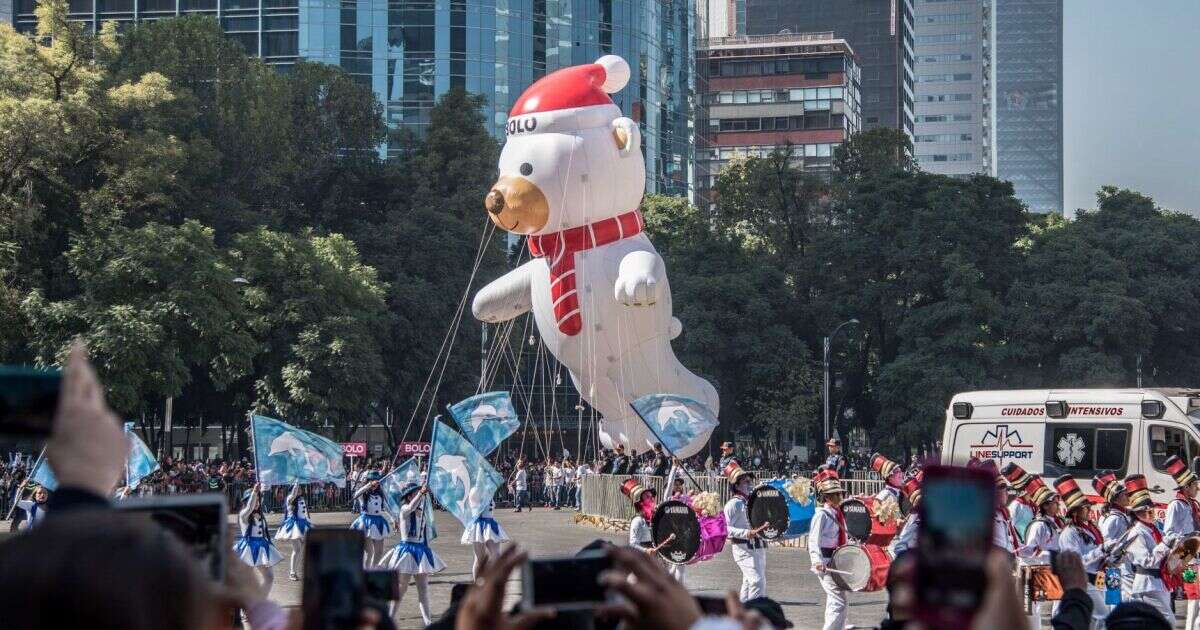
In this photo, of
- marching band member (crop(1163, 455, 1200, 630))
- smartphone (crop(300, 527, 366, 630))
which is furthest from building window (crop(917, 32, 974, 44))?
smartphone (crop(300, 527, 366, 630))

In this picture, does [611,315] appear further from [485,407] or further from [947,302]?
[947,302]

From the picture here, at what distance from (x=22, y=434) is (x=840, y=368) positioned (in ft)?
175

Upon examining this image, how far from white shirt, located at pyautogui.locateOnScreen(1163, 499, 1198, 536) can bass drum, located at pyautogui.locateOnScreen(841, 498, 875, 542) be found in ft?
10.3

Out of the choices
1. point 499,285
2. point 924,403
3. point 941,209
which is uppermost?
point 941,209

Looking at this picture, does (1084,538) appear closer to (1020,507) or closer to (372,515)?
(1020,507)

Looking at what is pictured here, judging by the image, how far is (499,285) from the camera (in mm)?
28031

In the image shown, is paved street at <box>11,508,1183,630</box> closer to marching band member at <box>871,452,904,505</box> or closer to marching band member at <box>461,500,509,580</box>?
marching band member at <box>461,500,509,580</box>

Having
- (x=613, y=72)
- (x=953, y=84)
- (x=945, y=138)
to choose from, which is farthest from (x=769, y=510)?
(x=945, y=138)

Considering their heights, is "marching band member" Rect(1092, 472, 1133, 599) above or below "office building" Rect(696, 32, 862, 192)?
below

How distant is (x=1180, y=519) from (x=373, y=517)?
31.7 ft

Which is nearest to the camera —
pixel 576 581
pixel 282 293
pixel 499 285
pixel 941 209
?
pixel 576 581

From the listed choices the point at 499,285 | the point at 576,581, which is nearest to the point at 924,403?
the point at 499,285

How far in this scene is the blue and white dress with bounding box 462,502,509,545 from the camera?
Result: 63.0ft

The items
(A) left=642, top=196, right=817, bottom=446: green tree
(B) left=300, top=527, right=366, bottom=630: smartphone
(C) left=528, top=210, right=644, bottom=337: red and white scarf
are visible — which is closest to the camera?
(B) left=300, top=527, right=366, bottom=630: smartphone
